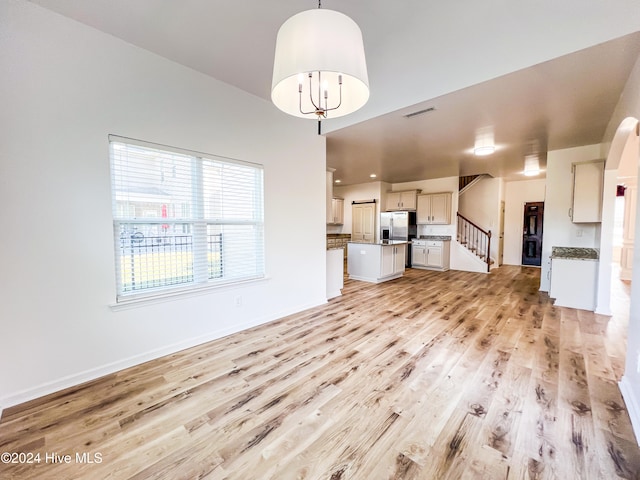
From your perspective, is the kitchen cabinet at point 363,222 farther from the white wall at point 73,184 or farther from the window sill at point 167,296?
the white wall at point 73,184

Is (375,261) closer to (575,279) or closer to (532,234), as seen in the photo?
(575,279)

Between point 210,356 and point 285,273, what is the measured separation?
4.64 feet

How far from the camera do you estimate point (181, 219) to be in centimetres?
268

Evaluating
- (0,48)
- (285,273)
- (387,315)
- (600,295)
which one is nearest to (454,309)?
(387,315)

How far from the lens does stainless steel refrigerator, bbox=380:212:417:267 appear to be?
7777mm

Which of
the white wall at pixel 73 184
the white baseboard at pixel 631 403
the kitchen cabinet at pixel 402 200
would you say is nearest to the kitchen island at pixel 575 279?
the white baseboard at pixel 631 403

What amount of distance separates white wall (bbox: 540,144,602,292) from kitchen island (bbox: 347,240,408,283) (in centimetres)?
280

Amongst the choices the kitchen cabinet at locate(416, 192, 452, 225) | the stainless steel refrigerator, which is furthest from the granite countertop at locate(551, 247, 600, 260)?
the stainless steel refrigerator

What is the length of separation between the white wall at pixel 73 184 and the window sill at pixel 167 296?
0.13ft

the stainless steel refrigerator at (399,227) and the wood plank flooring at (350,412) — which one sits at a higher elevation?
the stainless steel refrigerator at (399,227)

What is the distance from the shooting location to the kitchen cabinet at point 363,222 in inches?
331

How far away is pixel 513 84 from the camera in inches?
96.7

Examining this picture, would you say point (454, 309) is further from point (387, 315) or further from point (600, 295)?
point (600, 295)

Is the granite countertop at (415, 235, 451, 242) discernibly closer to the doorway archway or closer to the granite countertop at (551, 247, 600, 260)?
the granite countertop at (551, 247, 600, 260)
